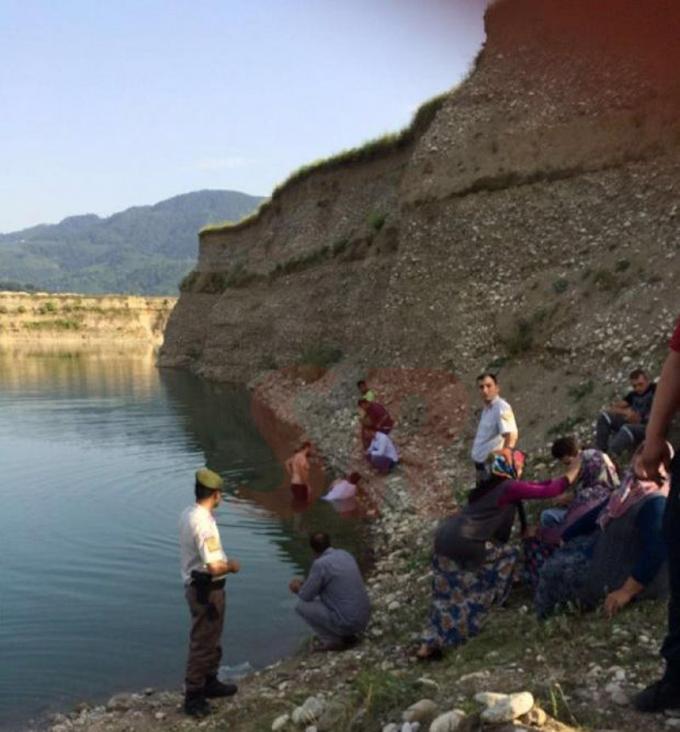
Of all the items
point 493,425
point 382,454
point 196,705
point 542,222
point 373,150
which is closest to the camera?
point 196,705

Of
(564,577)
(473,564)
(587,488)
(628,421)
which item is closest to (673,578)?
(564,577)

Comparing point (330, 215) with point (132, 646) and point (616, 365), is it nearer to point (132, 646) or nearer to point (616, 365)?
point (616, 365)

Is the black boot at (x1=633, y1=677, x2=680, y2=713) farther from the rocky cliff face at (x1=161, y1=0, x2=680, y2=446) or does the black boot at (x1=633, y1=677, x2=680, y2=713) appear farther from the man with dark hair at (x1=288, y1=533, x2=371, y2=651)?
the rocky cliff face at (x1=161, y1=0, x2=680, y2=446)

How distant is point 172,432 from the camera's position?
28.5 meters

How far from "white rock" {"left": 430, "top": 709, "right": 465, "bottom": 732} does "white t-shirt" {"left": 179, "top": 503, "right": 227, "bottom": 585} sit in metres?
3.37

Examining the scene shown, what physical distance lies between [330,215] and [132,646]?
35.2 meters

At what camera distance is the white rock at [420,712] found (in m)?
5.02

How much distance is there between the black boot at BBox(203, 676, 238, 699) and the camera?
25.8ft

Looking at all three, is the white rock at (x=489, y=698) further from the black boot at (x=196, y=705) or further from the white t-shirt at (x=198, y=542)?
the black boot at (x=196, y=705)

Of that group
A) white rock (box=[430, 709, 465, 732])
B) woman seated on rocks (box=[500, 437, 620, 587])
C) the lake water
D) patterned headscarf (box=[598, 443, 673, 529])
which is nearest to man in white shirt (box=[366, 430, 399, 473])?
the lake water

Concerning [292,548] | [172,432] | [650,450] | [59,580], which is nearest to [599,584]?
[650,450]

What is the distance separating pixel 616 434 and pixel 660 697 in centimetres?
726

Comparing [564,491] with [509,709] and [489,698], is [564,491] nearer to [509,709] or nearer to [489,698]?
[489,698]

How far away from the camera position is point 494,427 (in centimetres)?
1143
